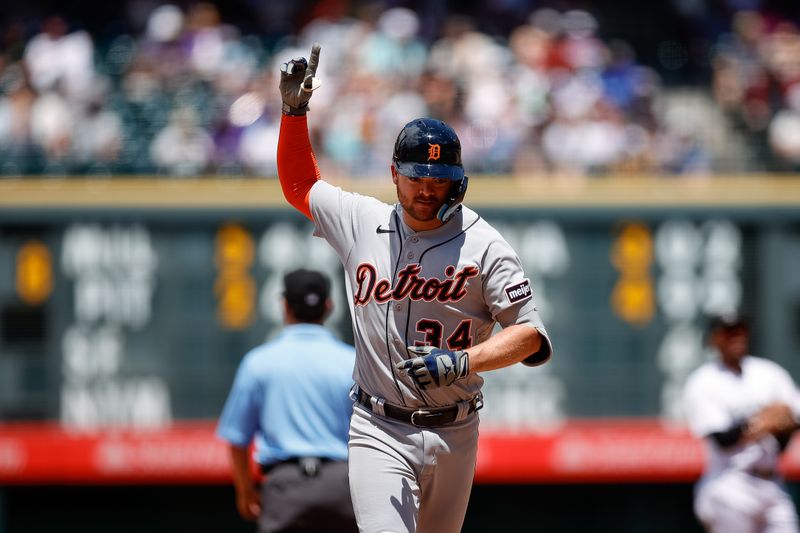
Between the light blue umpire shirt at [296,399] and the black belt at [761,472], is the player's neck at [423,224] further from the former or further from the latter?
the black belt at [761,472]

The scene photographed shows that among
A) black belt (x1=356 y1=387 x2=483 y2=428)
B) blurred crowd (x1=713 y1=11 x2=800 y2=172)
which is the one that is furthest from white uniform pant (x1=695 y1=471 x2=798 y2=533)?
blurred crowd (x1=713 y1=11 x2=800 y2=172)

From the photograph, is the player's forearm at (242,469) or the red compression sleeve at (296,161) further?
the player's forearm at (242,469)

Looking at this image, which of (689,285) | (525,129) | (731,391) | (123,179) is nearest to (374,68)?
(525,129)

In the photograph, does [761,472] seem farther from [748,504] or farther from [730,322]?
[730,322]

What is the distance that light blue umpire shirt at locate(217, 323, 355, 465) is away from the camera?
5.51m

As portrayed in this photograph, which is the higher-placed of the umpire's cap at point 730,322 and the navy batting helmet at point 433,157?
the navy batting helmet at point 433,157

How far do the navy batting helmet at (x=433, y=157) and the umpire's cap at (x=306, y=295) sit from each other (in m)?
1.31

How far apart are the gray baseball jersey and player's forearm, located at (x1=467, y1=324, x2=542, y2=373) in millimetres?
49

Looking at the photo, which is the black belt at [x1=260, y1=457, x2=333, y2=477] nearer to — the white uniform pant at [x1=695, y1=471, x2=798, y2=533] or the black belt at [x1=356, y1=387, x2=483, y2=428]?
the black belt at [x1=356, y1=387, x2=483, y2=428]

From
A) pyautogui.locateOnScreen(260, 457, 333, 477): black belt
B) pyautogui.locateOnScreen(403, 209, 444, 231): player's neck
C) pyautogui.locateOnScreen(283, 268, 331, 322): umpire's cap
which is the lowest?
pyautogui.locateOnScreen(260, 457, 333, 477): black belt

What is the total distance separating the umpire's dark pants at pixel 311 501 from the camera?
214 inches

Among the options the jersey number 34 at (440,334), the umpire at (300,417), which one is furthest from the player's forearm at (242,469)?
the jersey number 34 at (440,334)

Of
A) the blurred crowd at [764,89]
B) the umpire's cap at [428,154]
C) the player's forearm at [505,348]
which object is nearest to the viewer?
the player's forearm at [505,348]

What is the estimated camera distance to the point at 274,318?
10.7 metres
